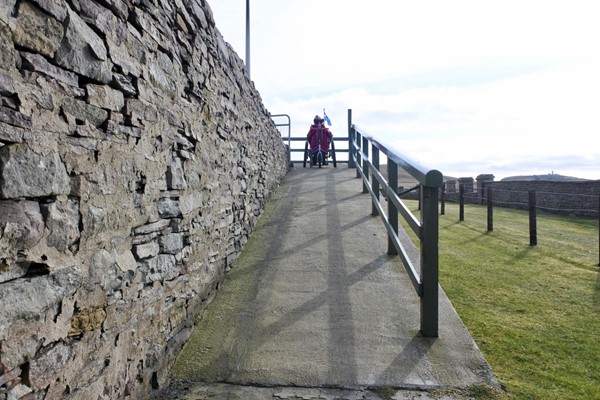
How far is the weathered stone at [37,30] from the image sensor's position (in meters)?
1.39

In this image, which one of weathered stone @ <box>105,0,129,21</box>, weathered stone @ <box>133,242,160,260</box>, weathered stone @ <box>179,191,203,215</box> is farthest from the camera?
weathered stone @ <box>179,191,203,215</box>

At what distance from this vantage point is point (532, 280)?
4379mm

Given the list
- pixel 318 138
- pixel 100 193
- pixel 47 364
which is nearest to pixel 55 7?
pixel 100 193

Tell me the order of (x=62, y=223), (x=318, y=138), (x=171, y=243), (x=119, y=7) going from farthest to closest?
1. (x=318, y=138)
2. (x=171, y=243)
3. (x=119, y=7)
4. (x=62, y=223)

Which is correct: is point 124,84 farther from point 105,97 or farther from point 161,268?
point 161,268

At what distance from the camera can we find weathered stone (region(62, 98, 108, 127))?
65.0 inches

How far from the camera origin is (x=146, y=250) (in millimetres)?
2279

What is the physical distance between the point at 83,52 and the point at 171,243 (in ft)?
4.21

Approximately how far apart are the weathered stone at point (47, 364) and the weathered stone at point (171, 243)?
0.94m

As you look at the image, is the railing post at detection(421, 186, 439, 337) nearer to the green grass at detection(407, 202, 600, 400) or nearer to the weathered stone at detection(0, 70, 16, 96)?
the green grass at detection(407, 202, 600, 400)

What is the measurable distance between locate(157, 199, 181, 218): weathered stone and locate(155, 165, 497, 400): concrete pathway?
0.96 metres

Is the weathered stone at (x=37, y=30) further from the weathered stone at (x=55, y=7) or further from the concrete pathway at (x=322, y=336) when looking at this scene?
the concrete pathway at (x=322, y=336)

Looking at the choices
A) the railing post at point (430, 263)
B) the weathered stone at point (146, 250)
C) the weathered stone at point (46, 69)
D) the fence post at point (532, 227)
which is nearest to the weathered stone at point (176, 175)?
the weathered stone at point (146, 250)

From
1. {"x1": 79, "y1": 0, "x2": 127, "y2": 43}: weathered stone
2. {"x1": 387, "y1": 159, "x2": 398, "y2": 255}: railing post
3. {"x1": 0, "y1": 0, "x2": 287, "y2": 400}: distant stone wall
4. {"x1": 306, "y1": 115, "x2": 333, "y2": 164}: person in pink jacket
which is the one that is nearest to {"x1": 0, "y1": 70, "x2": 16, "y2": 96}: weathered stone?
{"x1": 0, "y1": 0, "x2": 287, "y2": 400}: distant stone wall
